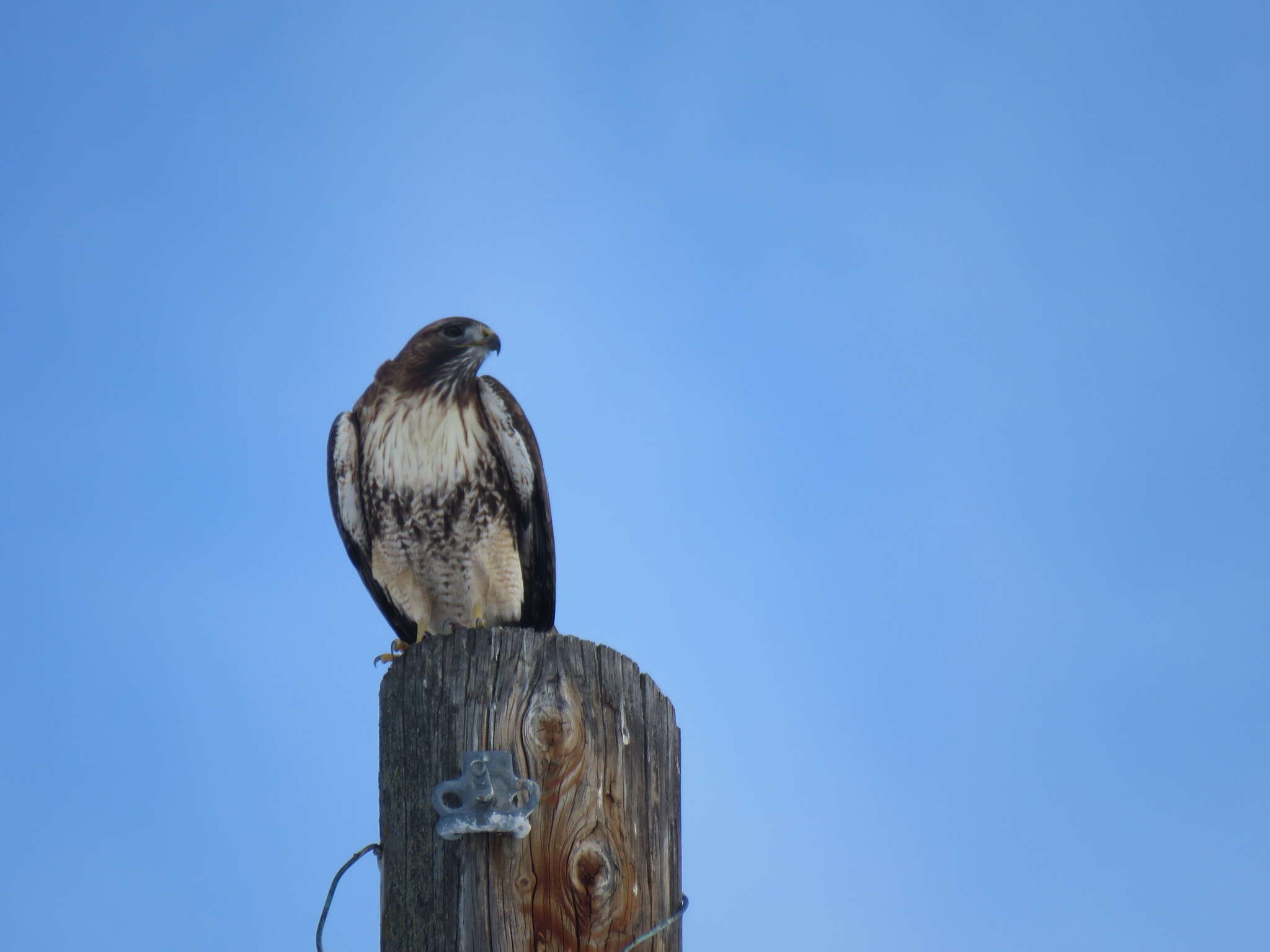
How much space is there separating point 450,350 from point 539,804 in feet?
13.3

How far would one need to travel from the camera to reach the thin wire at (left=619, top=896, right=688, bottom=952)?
2.76 m

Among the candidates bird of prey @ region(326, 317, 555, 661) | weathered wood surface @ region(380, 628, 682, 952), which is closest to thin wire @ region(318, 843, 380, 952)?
weathered wood surface @ region(380, 628, 682, 952)

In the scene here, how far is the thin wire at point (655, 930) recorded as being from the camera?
9.04 ft

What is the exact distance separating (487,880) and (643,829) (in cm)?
39

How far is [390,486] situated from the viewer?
20.2 ft

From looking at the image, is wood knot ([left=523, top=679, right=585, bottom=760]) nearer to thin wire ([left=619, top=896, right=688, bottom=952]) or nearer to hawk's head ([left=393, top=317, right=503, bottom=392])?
thin wire ([left=619, top=896, right=688, bottom=952])

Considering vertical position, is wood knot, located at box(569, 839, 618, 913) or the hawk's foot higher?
the hawk's foot

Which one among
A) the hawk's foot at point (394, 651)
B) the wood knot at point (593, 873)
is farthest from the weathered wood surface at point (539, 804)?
the hawk's foot at point (394, 651)

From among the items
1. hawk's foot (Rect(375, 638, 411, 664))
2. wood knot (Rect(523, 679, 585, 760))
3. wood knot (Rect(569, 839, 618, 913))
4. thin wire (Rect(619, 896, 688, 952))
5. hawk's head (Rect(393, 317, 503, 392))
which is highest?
hawk's head (Rect(393, 317, 503, 392))

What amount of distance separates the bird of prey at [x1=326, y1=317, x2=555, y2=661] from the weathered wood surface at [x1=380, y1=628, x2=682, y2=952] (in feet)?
10.0

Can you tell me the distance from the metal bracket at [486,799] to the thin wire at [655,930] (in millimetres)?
330

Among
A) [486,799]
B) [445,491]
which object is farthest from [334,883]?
[445,491]

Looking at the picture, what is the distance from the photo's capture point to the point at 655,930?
9.18 feet

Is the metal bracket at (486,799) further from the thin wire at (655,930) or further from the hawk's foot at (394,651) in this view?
the hawk's foot at (394,651)
